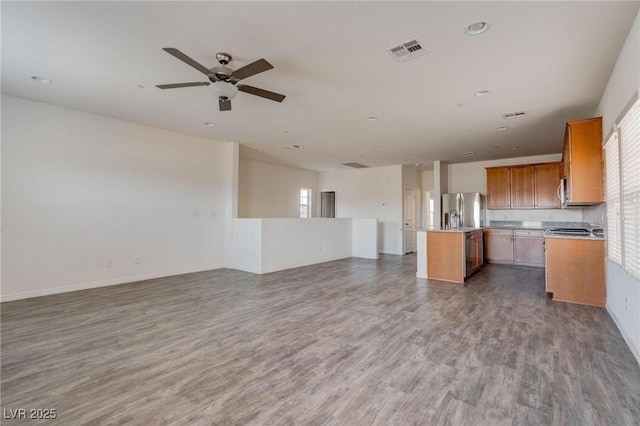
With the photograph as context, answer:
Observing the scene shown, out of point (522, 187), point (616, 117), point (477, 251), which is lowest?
point (477, 251)

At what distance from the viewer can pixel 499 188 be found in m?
7.60

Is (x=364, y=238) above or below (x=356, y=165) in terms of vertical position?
below

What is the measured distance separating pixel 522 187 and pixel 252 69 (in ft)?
24.1

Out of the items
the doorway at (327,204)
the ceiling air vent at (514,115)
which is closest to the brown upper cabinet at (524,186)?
the ceiling air vent at (514,115)

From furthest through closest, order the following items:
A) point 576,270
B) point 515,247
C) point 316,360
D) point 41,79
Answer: point 515,247 < point 576,270 < point 41,79 < point 316,360

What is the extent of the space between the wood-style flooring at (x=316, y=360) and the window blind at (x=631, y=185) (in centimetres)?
90

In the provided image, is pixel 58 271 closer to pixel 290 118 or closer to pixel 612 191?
pixel 290 118

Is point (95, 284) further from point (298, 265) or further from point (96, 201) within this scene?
point (298, 265)

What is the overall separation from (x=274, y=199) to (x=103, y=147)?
16.1ft

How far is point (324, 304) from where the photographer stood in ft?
13.3

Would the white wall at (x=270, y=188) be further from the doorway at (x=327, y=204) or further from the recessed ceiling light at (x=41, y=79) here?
the recessed ceiling light at (x=41, y=79)

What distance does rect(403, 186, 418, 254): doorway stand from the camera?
9297mm

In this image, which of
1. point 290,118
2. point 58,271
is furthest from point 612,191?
point 58,271

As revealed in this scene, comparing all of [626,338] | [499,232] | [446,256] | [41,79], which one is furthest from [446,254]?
[41,79]
